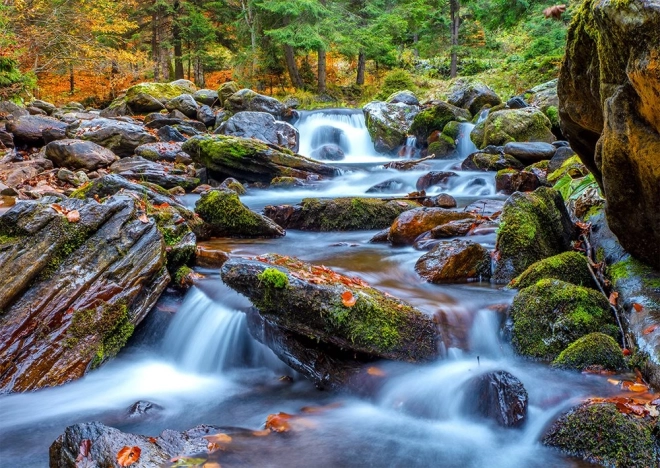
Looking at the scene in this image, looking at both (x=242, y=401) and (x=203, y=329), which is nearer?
(x=242, y=401)

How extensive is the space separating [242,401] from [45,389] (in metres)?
1.73

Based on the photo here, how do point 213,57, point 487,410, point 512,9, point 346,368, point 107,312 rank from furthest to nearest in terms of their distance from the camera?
point 213,57, point 512,9, point 107,312, point 346,368, point 487,410

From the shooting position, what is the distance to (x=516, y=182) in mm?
10914

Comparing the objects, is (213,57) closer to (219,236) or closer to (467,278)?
(219,236)

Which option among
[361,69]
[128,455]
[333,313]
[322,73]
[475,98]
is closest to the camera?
[128,455]

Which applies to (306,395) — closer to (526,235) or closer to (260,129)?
(526,235)

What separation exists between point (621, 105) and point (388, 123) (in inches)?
640

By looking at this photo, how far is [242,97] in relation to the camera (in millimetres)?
21266

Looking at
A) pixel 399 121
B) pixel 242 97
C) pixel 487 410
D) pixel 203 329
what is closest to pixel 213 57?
pixel 242 97

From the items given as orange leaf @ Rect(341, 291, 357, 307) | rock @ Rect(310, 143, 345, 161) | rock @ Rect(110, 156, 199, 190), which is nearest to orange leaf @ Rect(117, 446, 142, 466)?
orange leaf @ Rect(341, 291, 357, 307)

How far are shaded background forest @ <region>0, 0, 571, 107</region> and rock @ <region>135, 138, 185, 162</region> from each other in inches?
423

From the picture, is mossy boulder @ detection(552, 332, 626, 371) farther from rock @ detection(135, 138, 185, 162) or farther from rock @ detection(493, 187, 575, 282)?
rock @ detection(135, 138, 185, 162)

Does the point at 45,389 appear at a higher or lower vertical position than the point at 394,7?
lower

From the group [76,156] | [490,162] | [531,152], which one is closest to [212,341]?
[76,156]
